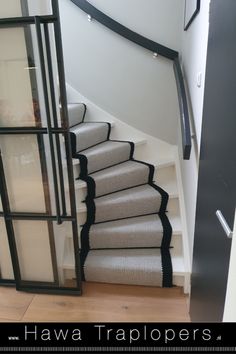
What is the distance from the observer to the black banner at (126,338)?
41.1 inches

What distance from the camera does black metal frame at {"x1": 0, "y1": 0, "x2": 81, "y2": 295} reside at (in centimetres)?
157

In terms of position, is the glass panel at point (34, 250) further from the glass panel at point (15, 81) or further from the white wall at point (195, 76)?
the white wall at point (195, 76)

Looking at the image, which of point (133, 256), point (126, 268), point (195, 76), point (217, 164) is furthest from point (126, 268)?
point (195, 76)

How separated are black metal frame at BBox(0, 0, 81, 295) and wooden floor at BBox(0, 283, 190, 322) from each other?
0.08 meters

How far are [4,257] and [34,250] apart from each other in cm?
28

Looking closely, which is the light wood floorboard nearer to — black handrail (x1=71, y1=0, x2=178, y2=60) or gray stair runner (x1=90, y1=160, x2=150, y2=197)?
gray stair runner (x1=90, y1=160, x2=150, y2=197)

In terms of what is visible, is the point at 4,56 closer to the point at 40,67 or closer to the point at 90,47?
the point at 40,67

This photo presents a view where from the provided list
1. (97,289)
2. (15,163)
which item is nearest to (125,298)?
(97,289)

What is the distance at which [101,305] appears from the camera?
198 cm

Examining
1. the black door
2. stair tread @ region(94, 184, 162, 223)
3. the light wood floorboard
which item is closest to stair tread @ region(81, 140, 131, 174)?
stair tread @ region(94, 184, 162, 223)

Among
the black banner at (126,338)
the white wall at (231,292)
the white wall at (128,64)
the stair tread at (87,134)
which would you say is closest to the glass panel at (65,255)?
the stair tread at (87,134)

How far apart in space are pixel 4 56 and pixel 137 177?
4.93 ft

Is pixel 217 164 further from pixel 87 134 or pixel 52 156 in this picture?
pixel 87 134

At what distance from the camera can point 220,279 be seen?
117 centimetres
